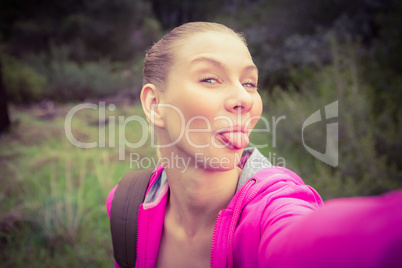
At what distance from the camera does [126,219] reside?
1.33 metres

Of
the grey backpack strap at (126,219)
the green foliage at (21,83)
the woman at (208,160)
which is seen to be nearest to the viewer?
the woman at (208,160)

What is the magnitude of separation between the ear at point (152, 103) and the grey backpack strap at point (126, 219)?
0.36 m

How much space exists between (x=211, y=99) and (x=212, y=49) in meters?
0.20

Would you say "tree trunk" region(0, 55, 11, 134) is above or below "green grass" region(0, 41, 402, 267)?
above

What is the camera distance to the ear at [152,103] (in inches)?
49.0

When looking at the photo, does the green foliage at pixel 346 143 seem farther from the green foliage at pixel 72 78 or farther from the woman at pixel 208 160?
the green foliage at pixel 72 78

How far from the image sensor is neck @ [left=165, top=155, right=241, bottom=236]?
3.92ft

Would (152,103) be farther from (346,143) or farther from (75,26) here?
(75,26)

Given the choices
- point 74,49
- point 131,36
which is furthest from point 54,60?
point 131,36

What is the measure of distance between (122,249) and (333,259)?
1.13 meters

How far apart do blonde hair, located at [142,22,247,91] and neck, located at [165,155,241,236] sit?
392mm

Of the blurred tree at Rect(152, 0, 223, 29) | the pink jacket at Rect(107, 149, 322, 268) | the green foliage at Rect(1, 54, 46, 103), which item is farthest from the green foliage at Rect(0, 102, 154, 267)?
the blurred tree at Rect(152, 0, 223, 29)

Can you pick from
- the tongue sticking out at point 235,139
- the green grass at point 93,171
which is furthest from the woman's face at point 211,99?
the green grass at point 93,171

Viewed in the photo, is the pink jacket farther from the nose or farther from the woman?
the nose
